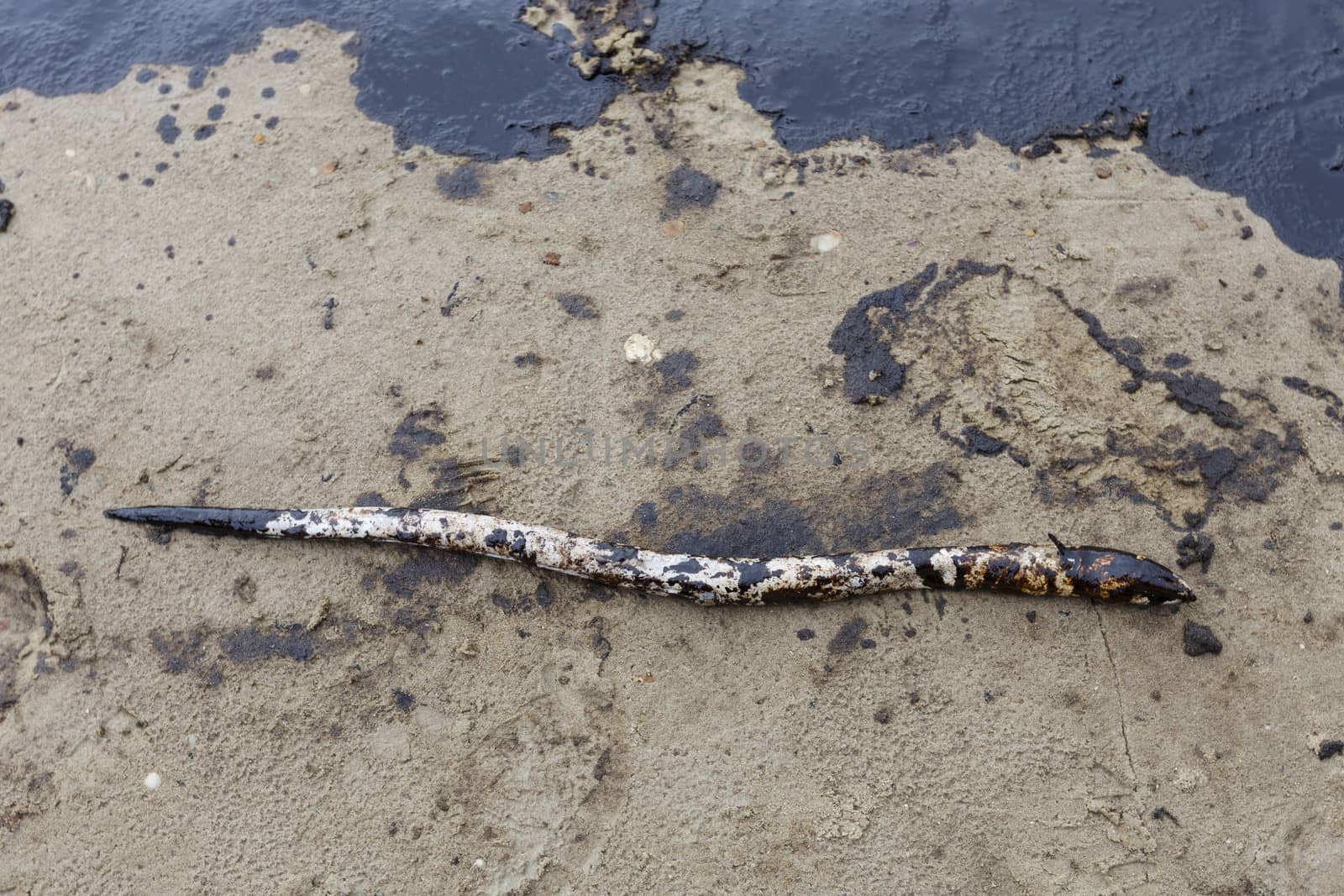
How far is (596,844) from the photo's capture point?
3.06m

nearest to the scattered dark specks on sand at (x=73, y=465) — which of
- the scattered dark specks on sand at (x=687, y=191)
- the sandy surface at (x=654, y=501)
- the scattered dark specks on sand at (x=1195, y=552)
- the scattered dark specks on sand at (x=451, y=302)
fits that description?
the sandy surface at (x=654, y=501)

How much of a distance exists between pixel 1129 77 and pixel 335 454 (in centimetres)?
436

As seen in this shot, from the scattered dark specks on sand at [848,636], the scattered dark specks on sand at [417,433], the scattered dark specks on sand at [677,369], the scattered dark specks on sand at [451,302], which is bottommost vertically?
the scattered dark specks on sand at [848,636]

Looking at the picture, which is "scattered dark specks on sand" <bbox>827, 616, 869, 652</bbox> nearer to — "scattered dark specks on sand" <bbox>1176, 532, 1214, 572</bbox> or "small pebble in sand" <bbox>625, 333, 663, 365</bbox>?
"scattered dark specks on sand" <bbox>1176, 532, 1214, 572</bbox>

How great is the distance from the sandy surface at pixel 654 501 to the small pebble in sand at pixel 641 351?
0.07 ft

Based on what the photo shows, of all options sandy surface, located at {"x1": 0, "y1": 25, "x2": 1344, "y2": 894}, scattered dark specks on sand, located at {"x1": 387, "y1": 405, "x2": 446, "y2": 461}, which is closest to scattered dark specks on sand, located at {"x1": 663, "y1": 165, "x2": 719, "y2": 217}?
sandy surface, located at {"x1": 0, "y1": 25, "x2": 1344, "y2": 894}

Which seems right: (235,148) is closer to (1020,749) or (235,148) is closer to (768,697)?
(768,697)

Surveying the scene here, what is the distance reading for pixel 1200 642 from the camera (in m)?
3.28

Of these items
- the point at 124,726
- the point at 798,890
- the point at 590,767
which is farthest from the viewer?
the point at 124,726

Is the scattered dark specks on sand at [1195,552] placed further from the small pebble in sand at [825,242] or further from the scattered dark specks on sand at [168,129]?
the scattered dark specks on sand at [168,129]

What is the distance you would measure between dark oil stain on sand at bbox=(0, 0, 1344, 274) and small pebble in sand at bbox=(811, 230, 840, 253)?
2.06 ft

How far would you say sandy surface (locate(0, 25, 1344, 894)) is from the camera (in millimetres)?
3100

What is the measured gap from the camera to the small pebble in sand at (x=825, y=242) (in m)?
4.13

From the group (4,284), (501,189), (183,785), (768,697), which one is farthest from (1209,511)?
(4,284)
